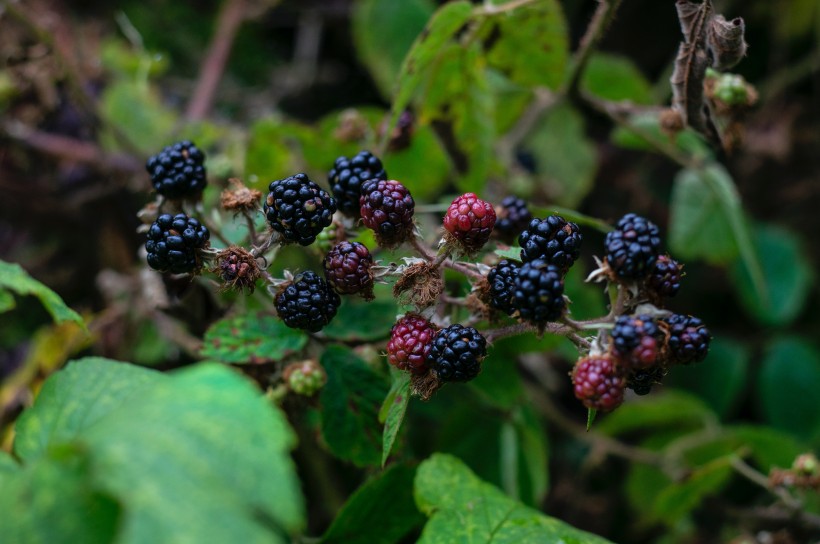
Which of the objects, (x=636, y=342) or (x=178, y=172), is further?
(x=178, y=172)

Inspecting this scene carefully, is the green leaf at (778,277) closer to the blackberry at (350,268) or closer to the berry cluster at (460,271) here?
the berry cluster at (460,271)

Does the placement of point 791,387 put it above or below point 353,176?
below

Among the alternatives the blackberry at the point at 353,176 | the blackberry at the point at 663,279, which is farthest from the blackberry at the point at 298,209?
the blackberry at the point at 663,279

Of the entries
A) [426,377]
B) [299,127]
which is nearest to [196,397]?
[426,377]

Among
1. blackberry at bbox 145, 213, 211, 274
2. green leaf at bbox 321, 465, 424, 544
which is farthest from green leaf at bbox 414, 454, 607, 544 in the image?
blackberry at bbox 145, 213, 211, 274

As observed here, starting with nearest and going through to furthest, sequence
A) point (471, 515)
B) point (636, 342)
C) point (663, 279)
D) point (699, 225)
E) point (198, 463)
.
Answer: point (198, 463)
point (636, 342)
point (663, 279)
point (471, 515)
point (699, 225)

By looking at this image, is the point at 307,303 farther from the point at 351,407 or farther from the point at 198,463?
the point at 198,463

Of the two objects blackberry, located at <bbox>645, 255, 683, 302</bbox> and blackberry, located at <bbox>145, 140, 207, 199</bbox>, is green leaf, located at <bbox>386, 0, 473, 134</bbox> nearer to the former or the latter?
blackberry, located at <bbox>145, 140, 207, 199</bbox>

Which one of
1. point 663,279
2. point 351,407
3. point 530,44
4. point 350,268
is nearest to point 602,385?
point 663,279
